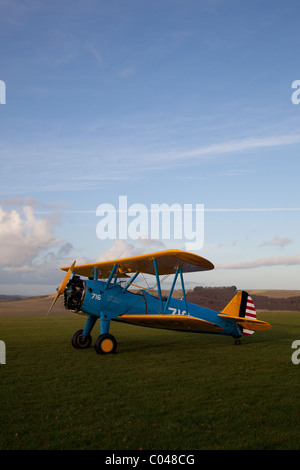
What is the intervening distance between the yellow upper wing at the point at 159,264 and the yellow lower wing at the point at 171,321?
6.63 feet

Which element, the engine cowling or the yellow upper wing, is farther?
the engine cowling

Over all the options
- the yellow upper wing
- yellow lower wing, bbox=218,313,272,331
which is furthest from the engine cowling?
yellow lower wing, bbox=218,313,272,331

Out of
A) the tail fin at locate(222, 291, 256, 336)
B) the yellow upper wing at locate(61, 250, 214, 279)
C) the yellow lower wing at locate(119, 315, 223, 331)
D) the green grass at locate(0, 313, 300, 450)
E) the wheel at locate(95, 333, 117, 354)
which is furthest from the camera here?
the tail fin at locate(222, 291, 256, 336)

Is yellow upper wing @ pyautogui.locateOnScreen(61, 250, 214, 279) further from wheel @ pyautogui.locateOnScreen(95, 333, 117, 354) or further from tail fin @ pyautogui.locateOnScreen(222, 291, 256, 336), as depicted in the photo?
tail fin @ pyautogui.locateOnScreen(222, 291, 256, 336)

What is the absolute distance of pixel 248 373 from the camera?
31.3 ft

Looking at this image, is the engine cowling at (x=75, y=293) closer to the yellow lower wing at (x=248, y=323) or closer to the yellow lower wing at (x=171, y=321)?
the yellow lower wing at (x=171, y=321)

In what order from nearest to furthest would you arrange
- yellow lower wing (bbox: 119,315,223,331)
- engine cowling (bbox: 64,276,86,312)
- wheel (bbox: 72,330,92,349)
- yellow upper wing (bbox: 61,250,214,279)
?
1. yellow lower wing (bbox: 119,315,223,331)
2. yellow upper wing (bbox: 61,250,214,279)
3. engine cowling (bbox: 64,276,86,312)
4. wheel (bbox: 72,330,92,349)

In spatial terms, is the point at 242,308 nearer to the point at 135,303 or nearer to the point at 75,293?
the point at 135,303

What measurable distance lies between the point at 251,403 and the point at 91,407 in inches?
121

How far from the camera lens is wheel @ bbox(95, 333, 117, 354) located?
38.6ft

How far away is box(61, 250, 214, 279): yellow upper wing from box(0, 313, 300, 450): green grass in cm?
319

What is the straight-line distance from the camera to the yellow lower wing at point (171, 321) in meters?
12.1

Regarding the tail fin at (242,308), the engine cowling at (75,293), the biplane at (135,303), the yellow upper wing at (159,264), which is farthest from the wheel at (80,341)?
the tail fin at (242,308)

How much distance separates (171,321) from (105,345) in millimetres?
2423
